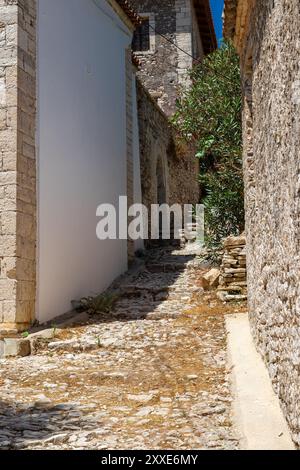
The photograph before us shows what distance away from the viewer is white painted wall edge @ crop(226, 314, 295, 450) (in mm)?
3160

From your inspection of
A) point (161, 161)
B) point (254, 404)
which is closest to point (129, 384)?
point (254, 404)

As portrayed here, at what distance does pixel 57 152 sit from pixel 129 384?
3953 millimetres

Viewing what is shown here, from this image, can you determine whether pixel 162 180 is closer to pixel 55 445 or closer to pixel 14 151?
pixel 14 151

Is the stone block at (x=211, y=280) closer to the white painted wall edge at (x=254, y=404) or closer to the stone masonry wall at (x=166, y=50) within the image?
the white painted wall edge at (x=254, y=404)

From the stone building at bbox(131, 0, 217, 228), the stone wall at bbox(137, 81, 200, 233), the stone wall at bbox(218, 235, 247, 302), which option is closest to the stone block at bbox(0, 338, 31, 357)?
the stone wall at bbox(218, 235, 247, 302)

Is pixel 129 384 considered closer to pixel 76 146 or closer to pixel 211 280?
pixel 211 280

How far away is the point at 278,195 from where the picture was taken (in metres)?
3.72

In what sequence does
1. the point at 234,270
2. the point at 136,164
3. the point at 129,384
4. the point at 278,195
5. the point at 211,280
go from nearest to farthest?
the point at 278,195, the point at 129,384, the point at 234,270, the point at 211,280, the point at 136,164

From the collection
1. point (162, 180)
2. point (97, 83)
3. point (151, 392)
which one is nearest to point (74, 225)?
point (97, 83)

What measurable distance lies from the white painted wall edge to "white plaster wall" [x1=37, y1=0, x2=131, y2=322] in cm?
298

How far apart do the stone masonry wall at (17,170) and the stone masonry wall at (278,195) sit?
285 cm

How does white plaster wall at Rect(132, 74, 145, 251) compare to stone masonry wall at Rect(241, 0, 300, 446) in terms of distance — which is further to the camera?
white plaster wall at Rect(132, 74, 145, 251)

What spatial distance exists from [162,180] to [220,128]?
448 centimetres

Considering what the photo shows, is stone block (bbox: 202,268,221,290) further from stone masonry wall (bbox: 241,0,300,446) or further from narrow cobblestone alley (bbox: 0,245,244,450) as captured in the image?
stone masonry wall (bbox: 241,0,300,446)
